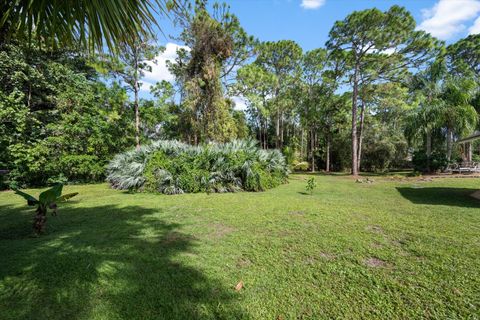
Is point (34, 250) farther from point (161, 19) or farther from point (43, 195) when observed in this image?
point (161, 19)

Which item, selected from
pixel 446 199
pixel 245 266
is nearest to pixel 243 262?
pixel 245 266

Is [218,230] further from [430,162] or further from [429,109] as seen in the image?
[429,109]

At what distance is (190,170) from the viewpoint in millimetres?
7984

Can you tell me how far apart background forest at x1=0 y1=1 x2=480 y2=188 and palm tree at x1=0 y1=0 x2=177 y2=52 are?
348 inches

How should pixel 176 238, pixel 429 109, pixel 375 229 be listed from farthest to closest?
pixel 429 109
pixel 375 229
pixel 176 238

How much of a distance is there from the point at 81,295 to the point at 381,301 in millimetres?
2771

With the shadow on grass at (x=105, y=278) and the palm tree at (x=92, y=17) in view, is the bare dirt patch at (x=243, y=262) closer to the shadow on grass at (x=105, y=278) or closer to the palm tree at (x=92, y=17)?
the shadow on grass at (x=105, y=278)

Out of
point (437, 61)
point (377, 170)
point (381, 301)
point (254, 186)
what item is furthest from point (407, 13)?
point (381, 301)

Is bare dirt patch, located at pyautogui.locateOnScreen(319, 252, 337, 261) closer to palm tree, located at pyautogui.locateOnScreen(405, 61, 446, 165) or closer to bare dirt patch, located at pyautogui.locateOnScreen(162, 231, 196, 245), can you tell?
bare dirt patch, located at pyautogui.locateOnScreen(162, 231, 196, 245)

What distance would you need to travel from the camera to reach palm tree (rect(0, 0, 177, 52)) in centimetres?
145

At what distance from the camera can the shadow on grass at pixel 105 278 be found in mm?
1877

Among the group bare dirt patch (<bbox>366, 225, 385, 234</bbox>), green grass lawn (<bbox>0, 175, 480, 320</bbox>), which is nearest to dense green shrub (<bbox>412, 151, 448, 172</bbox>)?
green grass lawn (<bbox>0, 175, 480, 320</bbox>)

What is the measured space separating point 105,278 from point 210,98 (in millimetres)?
12641

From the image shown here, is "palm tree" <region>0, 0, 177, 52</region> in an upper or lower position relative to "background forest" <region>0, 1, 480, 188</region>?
lower
